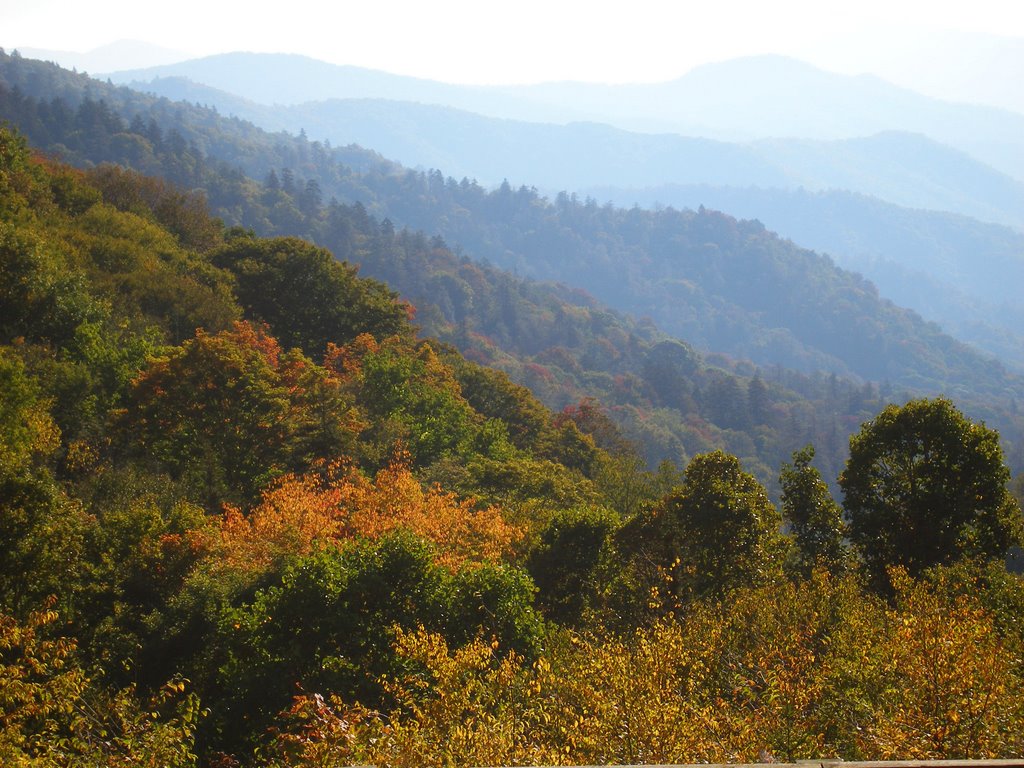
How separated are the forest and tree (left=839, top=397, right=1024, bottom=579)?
6 centimetres

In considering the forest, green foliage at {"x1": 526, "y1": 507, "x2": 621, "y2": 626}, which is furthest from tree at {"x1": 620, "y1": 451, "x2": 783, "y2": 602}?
green foliage at {"x1": 526, "y1": 507, "x2": 621, "y2": 626}

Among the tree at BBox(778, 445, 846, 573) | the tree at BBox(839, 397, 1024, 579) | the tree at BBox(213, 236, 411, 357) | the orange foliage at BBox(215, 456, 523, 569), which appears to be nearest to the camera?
the tree at BBox(839, 397, 1024, 579)

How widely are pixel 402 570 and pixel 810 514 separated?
34.9ft

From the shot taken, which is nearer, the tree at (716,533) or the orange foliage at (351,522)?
the tree at (716,533)

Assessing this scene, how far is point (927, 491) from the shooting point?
17.3 m

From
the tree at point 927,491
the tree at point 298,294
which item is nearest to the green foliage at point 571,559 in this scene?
A: the tree at point 927,491

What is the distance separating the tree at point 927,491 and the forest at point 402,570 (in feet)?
0.18

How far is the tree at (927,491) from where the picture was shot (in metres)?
16.8

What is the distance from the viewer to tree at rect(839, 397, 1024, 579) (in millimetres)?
16797

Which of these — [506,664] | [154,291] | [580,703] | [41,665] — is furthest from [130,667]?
[154,291]

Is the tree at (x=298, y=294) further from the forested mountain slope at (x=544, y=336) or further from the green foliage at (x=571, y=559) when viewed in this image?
the forested mountain slope at (x=544, y=336)

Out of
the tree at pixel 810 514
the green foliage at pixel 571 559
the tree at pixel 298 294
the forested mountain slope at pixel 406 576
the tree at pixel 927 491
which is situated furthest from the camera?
the tree at pixel 298 294

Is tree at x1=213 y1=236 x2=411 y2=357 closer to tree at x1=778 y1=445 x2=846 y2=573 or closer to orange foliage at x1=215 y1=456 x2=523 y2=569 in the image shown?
orange foliage at x1=215 y1=456 x2=523 y2=569

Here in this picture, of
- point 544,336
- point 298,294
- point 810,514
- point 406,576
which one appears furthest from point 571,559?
point 544,336
